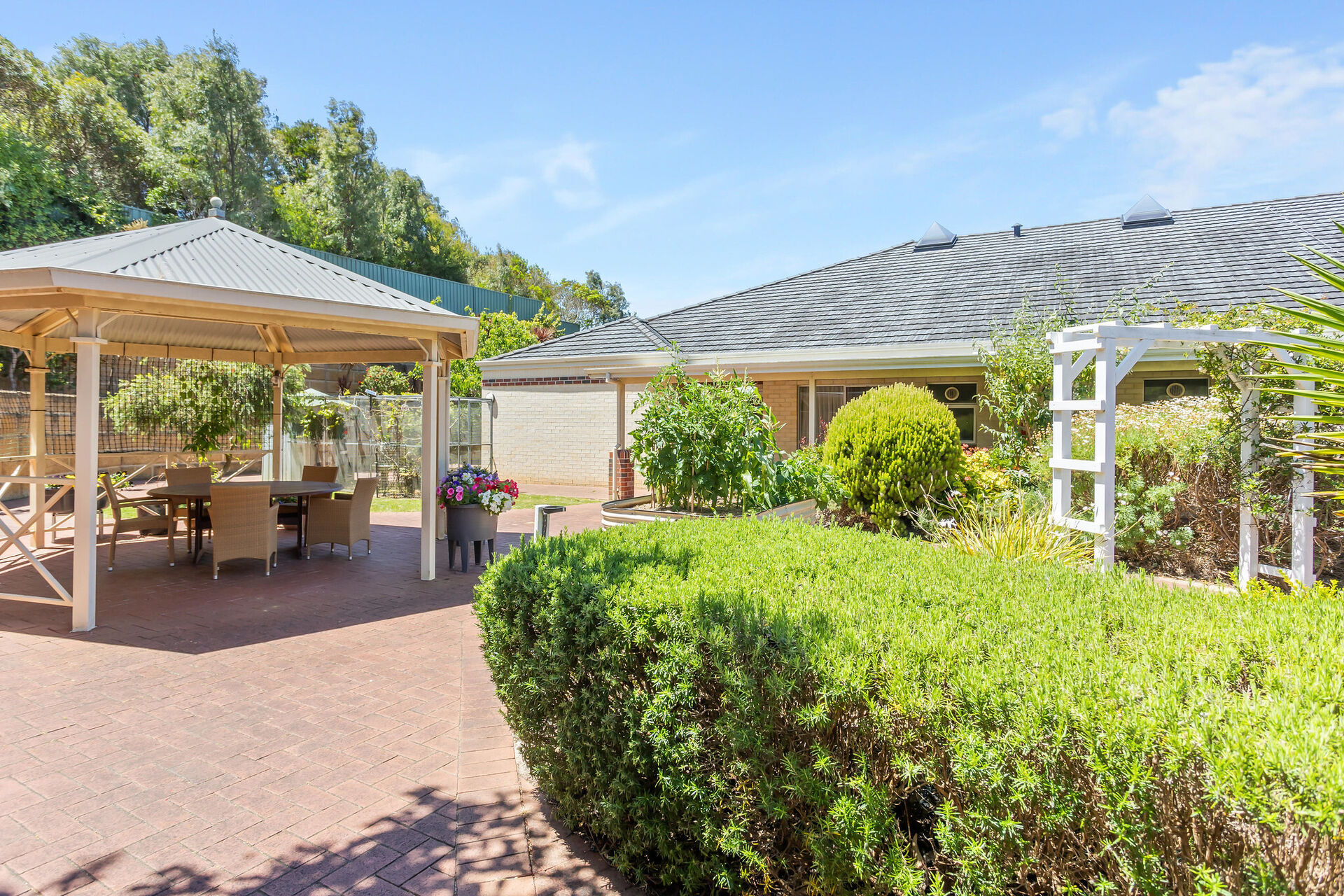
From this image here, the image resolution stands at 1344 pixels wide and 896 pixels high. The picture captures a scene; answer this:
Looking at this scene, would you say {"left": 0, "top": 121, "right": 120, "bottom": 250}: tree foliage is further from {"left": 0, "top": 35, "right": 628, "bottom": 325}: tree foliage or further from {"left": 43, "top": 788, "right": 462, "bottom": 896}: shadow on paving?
{"left": 43, "top": 788, "right": 462, "bottom": 896}: shadow on paving

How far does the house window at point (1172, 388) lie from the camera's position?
36.5 feet

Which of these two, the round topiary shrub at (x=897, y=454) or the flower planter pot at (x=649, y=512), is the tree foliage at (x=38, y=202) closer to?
the flower planter pot at (x=649, y=512)

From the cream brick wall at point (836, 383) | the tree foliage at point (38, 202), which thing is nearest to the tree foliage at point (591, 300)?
the tree foliage at point (38, 202)

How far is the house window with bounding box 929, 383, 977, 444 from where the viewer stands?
493 inches

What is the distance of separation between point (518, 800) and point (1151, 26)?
43.9 feet

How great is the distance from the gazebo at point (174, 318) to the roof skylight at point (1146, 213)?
1343cm

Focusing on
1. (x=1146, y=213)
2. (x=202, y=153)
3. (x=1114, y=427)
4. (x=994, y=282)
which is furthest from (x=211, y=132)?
(x=1114, y=427)

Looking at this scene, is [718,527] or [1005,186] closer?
[718,527]

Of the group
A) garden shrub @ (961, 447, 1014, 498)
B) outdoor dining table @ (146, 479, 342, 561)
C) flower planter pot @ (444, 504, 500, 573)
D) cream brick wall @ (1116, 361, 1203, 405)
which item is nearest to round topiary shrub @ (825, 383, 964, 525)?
garden shrub @ (961, 447, 1014, 498)

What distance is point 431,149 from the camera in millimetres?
36969

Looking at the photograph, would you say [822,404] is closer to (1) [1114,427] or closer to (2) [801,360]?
(2) [801,360]

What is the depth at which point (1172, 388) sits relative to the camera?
11.2 metres

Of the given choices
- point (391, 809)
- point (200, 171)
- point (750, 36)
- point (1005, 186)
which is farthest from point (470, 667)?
point (200, 171)

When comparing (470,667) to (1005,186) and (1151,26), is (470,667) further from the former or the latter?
(1005,186)
